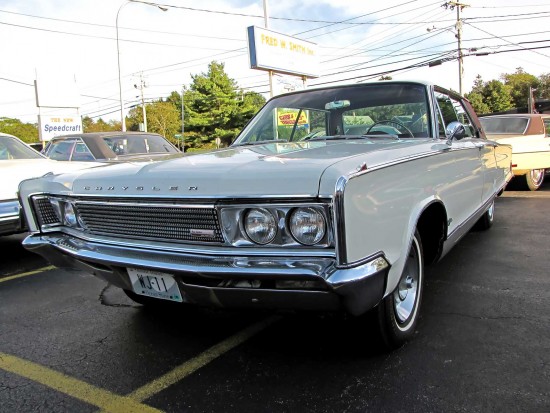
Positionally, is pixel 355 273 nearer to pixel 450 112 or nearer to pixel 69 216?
pixel 69 216

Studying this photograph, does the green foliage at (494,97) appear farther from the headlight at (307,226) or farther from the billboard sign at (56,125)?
the headlight at (307,226)

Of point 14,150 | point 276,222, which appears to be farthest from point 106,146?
point 276,222

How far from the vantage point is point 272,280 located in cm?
202

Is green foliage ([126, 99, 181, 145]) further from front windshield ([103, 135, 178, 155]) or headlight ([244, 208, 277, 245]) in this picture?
headlight ([244, 208, 277, 245])

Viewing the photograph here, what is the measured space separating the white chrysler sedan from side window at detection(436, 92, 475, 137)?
0.69 ft

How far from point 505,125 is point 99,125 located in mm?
83236

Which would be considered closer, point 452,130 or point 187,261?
point 187,261

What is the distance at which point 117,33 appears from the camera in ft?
81.0

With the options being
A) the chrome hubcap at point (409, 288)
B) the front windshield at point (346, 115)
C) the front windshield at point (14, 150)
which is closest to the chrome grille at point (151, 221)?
the chrome hubcap at point (409, 288)

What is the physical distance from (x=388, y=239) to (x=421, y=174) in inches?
27.1

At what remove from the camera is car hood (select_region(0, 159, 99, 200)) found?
5004 mm

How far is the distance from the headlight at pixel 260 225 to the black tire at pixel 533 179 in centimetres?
836

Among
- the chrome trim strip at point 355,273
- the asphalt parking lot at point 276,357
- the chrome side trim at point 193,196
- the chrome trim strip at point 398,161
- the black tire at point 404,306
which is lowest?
the asphalt parking lot at point 276,357

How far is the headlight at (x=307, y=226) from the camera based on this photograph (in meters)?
2.02
